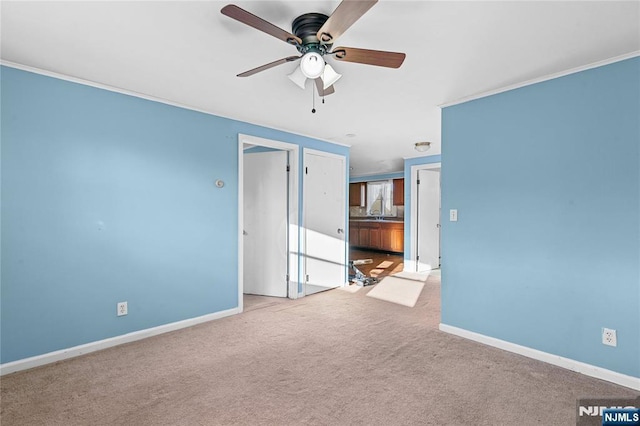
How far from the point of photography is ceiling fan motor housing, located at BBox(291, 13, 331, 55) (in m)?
1.75

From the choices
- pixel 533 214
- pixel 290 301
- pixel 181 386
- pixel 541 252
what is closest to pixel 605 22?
pixel 533 214

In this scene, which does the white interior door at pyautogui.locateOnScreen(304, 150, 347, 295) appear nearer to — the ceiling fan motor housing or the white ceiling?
the white ceiling

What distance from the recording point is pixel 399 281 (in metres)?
5.39

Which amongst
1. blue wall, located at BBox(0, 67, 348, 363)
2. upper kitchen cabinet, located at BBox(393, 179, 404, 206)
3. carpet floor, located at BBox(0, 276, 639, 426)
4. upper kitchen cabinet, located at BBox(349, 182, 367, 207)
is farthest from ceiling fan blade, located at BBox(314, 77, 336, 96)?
upper kitchen cabinet, located at BBox(349, 182, 367, 207)

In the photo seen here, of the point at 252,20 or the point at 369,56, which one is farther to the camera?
the point at 369,56

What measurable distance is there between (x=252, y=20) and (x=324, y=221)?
346 cm

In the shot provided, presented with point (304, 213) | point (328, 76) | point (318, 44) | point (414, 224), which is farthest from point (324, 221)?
point (318, 44)

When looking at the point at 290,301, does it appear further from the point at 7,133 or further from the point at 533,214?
the point at 7,133

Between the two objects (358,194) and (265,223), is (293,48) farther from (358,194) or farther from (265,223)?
(358,194)

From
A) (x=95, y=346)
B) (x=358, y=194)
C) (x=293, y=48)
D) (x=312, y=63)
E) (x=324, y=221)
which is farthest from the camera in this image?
(x=358, y=194)

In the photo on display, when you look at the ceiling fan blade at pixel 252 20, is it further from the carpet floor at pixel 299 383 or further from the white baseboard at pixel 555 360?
the white baseboard at pixel 555 360

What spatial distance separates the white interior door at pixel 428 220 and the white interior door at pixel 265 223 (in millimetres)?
3022

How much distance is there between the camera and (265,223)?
447 centimetres

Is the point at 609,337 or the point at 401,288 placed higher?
the point at 609,337
